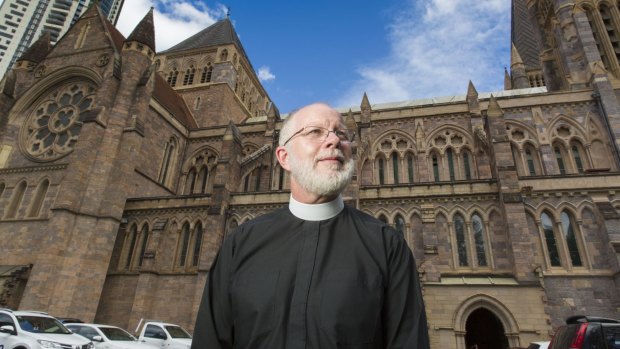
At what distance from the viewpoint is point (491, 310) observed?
1336cm

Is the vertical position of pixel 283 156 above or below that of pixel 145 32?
below

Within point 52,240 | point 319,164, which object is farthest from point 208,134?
point 319,164

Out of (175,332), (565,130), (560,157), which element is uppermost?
(565,130)

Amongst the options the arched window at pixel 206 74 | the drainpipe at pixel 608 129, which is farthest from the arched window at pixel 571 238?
the arched window at pixel 206 74

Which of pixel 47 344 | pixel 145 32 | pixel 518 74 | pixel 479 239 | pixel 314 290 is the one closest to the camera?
pixel 314 290

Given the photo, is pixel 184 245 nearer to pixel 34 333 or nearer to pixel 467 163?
pixel 34 333

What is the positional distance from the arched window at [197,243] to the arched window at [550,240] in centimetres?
1545

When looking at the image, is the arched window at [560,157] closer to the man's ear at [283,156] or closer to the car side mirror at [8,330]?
the man's ear at [283,156]

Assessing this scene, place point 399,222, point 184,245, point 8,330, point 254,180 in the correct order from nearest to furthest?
point 8,330, point 399,222, point 184,245, point 254,180

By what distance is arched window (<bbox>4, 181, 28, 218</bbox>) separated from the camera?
2040cm

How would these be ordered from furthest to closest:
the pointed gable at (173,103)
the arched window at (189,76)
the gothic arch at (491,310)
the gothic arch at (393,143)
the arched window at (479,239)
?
the arched window at (189,76) → the pointed gable at (173,103) → the gothic arch at (393,143) → the arched window at (479,239) → the gothic arch at (491,310)

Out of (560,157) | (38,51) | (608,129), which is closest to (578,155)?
(560,157)

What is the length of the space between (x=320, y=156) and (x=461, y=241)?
1554cm

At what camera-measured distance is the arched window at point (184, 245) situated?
61.6ft
